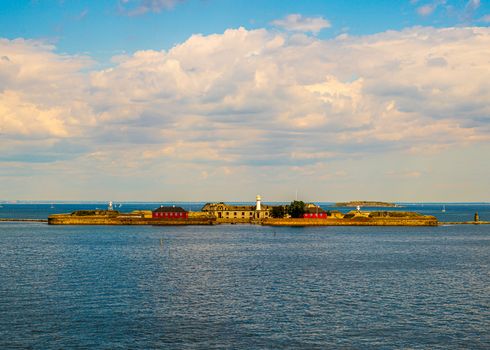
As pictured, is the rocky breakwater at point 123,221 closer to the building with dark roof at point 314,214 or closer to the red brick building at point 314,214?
the building with dark roof at point 314,214

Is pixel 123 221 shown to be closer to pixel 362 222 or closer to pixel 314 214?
pixel 314 214

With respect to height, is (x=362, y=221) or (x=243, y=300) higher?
(x=362, y=221)

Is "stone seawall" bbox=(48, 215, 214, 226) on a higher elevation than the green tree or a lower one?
lower

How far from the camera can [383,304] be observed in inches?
2152

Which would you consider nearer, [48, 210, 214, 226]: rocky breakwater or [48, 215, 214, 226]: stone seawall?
[48, 215, 214, 226]: stone seawall

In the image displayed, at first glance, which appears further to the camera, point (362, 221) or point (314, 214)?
point (362, 221)

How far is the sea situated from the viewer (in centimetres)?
4297

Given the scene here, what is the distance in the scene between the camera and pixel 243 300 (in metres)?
56.2

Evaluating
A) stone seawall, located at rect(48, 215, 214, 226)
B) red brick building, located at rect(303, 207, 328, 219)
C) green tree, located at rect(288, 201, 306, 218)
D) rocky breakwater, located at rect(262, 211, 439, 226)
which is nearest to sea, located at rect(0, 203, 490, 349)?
rocky breakwater, located at rect(262, 211, 439, 226)

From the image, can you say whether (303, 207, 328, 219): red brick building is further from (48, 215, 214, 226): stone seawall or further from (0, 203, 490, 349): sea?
(0, 203, 490, 349): sea

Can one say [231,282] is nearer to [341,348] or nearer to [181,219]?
[341,348]

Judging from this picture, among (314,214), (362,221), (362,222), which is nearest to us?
(314,214)

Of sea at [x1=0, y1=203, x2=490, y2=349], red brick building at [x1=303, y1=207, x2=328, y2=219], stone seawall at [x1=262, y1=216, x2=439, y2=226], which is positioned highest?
red brick building at [x1=303, y1=207, x2=328, y2=219]

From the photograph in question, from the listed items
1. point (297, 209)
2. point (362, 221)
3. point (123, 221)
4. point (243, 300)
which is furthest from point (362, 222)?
point (243, 300)
